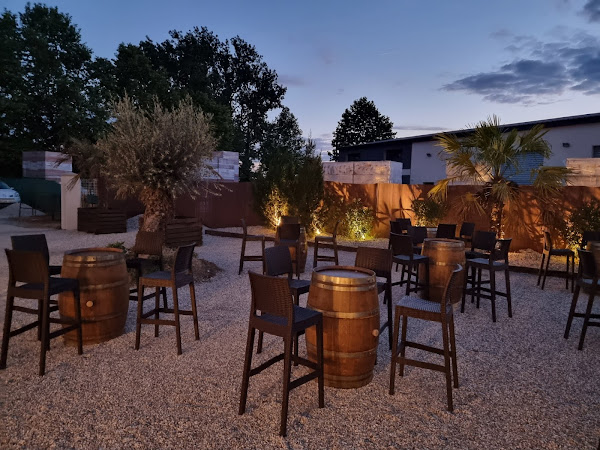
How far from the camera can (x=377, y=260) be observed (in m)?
4.66

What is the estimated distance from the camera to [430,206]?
39.9ft

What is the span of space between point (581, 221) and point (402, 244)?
570 centimetres

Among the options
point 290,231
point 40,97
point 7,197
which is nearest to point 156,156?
point 290,231

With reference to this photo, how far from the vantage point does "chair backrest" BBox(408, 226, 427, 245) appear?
26.9ft

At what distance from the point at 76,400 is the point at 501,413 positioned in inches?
125

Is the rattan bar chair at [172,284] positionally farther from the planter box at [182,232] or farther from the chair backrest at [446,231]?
the planter box at [182,232]

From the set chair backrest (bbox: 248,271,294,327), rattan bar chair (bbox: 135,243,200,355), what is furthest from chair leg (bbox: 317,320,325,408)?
rattan bar chair (bbox: 135,243,200,355)

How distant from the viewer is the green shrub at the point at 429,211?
39.8 feet

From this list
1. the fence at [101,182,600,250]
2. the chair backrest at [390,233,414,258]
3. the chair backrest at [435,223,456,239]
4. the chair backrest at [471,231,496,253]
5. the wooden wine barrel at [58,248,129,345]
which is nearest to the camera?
the wooden wine barrel at [58,248,129,345]

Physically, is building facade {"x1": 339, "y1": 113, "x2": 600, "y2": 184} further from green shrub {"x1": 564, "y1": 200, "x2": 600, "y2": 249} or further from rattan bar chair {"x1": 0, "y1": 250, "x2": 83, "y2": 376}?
rattan bar chair {"x1": 0, "y1": 250, "x2": 83, "y2": 376}

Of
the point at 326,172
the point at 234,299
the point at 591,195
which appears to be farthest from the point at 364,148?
the point at 234,299

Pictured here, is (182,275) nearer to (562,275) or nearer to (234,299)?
(234,299)

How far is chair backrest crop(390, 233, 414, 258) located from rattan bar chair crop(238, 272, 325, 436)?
10.2 ft

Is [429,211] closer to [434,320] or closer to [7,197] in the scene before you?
[434,320]
